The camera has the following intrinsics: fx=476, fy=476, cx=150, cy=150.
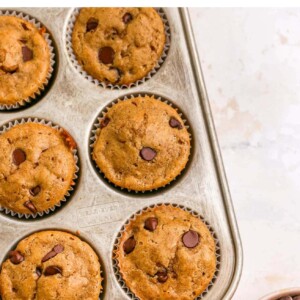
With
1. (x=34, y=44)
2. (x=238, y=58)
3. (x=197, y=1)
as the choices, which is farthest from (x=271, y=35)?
(x=34, y=44)

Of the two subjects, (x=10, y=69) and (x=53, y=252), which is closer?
(x=53, y=252)

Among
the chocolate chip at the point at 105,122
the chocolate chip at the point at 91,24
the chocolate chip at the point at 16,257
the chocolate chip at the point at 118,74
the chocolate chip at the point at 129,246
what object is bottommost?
the chocolate chip at the point at 16,257

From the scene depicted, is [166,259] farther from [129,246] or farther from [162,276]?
[129,246]

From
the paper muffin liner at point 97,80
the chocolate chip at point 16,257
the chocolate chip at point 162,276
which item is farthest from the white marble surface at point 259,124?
the chocolate chip at point 16,257

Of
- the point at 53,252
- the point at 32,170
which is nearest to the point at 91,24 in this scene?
the point at 32,170

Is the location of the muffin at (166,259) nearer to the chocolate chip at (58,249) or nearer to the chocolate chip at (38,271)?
the chocolate chip at (58,249)

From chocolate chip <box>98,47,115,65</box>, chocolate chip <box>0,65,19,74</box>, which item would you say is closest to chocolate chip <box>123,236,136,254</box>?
chocolate chip <box>98,47,115,65</box>

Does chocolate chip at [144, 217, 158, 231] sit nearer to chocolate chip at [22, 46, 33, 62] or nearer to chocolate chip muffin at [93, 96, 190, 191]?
chocolate chip muffin at [93, 96, 190, 191]
